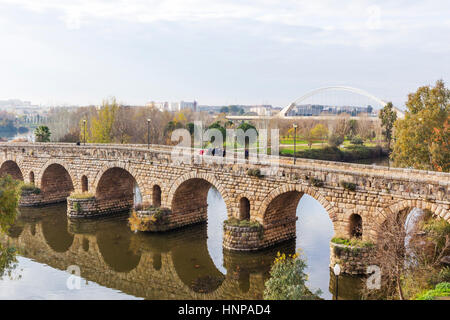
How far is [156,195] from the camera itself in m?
29.1

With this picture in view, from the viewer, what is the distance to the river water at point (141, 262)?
19984 mm

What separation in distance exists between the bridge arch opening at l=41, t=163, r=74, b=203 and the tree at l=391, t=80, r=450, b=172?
26.5m

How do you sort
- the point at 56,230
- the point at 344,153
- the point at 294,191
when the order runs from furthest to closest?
1. the point at 344,153
2. the point at 56,230
3. the point at 294,191

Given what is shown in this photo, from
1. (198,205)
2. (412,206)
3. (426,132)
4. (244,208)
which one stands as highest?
(426,132)

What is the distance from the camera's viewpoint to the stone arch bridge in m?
19.2

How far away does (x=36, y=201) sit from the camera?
35.6m

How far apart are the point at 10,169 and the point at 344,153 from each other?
145 feet

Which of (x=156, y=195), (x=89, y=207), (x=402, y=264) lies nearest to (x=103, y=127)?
(x=89, y=207)

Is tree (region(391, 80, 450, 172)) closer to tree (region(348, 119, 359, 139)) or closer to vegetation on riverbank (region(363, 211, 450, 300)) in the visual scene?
vegetation on riverbank (region(363, 211, 450, 300))

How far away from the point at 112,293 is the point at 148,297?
1.76 meters

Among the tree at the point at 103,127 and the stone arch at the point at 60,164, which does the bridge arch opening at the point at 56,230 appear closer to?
the stone arch at the point at 60,164

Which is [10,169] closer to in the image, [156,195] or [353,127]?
[156,195]

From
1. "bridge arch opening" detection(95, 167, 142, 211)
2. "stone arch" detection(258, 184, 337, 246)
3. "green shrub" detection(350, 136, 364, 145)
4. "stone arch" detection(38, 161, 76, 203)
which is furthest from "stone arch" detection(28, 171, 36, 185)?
"green shrub" detection(350, 136, 364, 145)
